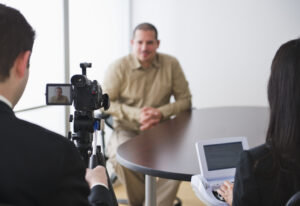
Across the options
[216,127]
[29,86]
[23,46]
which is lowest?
[216,127]

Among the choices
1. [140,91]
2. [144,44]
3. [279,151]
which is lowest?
[140,91]

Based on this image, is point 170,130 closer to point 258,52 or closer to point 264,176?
point 264,176

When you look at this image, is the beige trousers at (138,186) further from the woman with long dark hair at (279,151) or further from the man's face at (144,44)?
the woman with long dark hair at (279,151)

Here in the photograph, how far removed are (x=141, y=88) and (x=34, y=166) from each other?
2583 millimetres

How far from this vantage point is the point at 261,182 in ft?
4.04

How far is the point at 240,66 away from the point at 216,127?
7.40 ft

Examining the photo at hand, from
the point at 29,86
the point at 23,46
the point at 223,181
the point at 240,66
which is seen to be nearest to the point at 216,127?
the point at 223,181

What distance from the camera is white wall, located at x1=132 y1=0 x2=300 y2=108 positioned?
15.4ft

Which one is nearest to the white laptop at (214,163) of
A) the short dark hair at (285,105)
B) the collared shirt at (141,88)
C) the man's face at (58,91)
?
the short dark hair at (285,105)

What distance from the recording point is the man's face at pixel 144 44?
11.4 ft

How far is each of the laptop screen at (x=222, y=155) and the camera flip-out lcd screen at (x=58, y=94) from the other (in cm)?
60

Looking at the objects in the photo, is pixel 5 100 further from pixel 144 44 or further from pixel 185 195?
pixel 185 195

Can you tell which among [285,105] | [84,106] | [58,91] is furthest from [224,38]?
[285,105]

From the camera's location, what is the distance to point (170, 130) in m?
2.66
